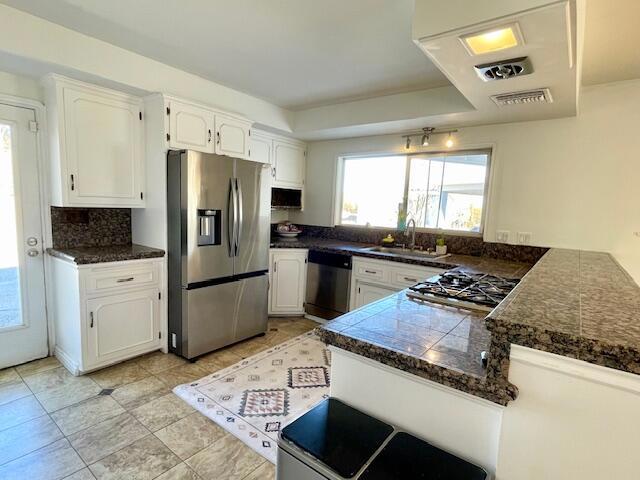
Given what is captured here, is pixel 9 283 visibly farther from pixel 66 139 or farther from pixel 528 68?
pixel 528 68

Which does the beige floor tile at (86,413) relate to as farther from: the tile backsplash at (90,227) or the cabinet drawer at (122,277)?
the tile backsplash at (90,227)

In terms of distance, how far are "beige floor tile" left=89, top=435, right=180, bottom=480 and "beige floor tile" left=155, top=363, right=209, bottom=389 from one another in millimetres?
603

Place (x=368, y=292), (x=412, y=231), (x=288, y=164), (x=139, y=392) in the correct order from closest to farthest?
1. (x=139, y=392)
2. (x=368, y=292)
3. (x=412, y=231)
4. (x=288, y=164)

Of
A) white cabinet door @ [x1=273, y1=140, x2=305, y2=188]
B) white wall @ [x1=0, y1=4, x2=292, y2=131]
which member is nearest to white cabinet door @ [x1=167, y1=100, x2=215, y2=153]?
white wall @ [x1=0, y1=4, x2=292, y2=131]

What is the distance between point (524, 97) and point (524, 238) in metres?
1.33

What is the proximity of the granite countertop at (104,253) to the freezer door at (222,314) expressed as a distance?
456 mm

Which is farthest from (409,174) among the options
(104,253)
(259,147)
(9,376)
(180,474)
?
(9,376)

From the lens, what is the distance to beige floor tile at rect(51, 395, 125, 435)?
75.6 inches

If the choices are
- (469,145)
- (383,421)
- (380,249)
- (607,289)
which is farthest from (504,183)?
(383,421)

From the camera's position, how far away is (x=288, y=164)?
4.18 m

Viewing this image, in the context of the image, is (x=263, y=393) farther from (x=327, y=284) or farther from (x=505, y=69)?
(x=505, y=69)

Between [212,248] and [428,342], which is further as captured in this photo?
[212,248]

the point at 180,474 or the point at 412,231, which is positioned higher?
the point at 412,231

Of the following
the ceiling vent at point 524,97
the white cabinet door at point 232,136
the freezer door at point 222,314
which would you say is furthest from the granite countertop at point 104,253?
the ceiling vent at point 524,97
